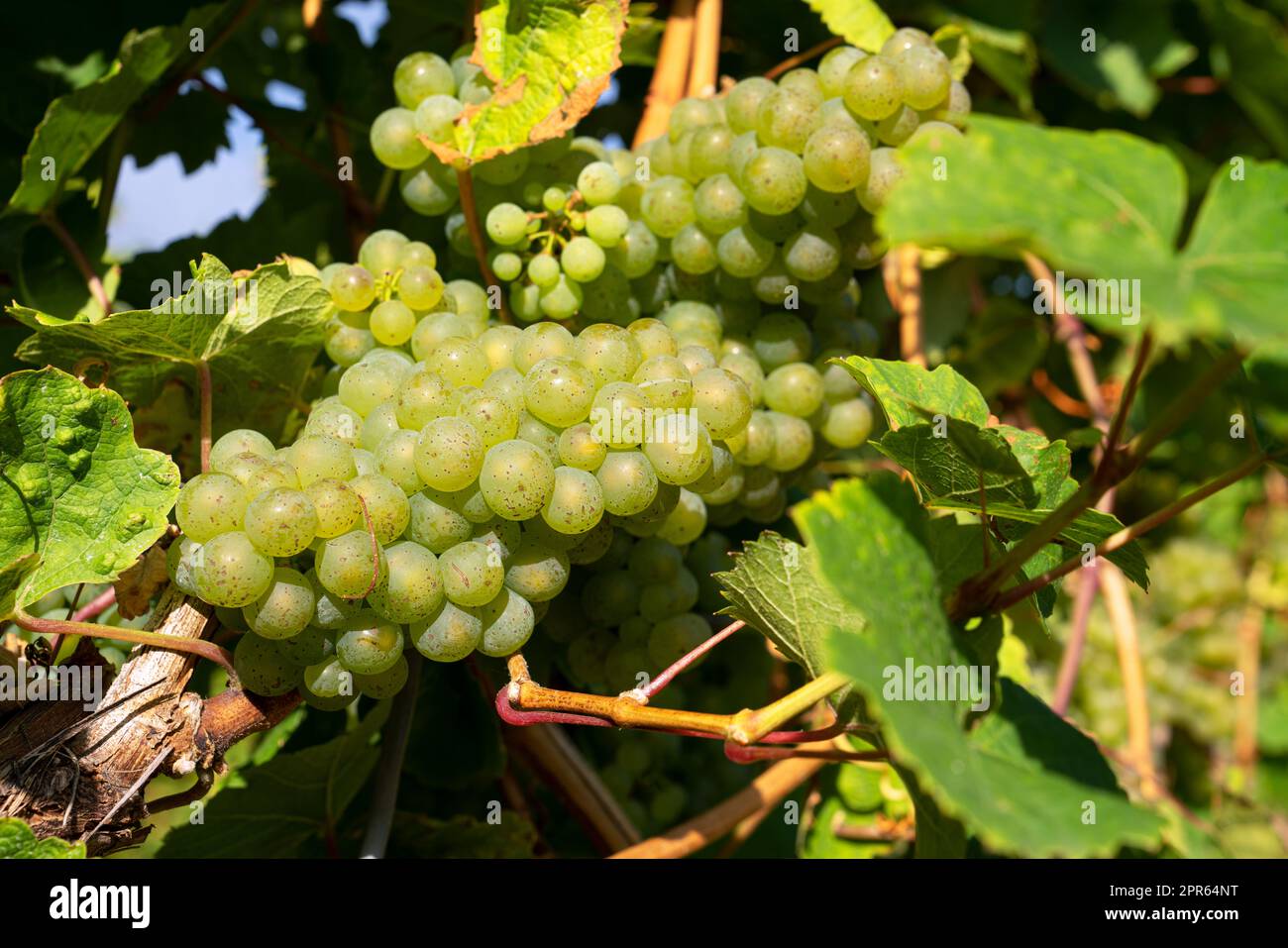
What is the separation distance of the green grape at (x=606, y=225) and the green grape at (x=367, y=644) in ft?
1.34

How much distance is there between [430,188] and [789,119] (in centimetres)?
34

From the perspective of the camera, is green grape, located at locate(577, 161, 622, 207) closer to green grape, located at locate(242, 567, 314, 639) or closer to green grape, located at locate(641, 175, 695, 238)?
green grape, located at locate(641, 175, 695, 238)

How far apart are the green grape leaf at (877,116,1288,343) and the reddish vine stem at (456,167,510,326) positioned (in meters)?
0.50

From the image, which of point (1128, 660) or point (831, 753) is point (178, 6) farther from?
point (1128, 660)

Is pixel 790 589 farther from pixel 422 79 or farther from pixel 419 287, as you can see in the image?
pixel 422 79

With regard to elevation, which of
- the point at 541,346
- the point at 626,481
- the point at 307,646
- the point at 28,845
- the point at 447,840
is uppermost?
the point at 541,346

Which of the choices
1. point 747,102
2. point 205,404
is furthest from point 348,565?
point 747,102

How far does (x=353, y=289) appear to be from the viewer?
901mm

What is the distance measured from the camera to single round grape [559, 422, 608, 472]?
76cm

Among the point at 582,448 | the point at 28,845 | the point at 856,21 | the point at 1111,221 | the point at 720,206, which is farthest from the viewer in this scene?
the point at 856,21

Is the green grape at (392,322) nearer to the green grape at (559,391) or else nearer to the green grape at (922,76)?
the green grape at (559,391)

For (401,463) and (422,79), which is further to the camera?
(422,79)

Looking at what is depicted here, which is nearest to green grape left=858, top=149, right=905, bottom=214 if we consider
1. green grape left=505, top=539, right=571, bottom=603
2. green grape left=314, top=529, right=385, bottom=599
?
green grape left=505, top=539, right=571, bottom=603
